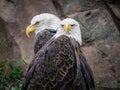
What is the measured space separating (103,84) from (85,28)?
0.96 m

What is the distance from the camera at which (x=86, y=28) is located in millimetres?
7707

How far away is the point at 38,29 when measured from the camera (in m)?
5.11

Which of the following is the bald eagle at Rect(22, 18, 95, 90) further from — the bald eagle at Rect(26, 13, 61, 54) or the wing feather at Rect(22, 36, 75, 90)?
the bald eagle at Rect(26, 13, 61, 54)

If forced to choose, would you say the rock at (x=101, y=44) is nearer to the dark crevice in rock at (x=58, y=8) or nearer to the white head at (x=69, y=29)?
the dark crevice in rock at (x=58, y=8)

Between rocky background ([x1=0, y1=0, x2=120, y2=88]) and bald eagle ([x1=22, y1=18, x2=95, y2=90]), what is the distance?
11.4 ft

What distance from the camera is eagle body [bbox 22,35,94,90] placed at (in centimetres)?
402

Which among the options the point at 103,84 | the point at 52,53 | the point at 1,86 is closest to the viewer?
the point at 52,53

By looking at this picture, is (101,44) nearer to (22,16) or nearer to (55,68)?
(22,16)

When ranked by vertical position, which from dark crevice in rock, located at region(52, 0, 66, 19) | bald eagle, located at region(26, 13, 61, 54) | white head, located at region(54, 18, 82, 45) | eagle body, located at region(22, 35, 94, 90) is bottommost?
eagle body, located at region(22, 35, 94, 90)

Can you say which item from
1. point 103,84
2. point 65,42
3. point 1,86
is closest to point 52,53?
point 65,42

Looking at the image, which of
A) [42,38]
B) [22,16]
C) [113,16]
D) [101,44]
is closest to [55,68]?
[42,38]

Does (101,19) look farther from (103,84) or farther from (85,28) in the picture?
(103,84)

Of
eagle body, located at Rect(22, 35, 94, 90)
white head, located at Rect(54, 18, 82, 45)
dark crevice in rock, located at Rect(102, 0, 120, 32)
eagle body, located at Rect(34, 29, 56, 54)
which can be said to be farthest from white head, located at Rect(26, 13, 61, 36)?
dark crevice in rock, located at Rect(102, 0, 120, 32)

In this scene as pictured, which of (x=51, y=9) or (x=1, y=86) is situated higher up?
(x=51, y=9)
